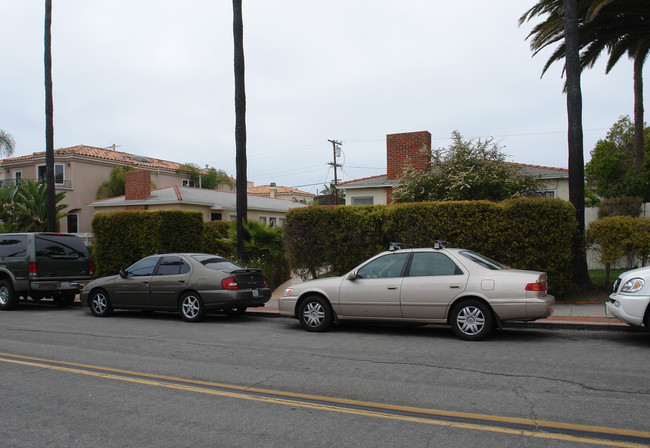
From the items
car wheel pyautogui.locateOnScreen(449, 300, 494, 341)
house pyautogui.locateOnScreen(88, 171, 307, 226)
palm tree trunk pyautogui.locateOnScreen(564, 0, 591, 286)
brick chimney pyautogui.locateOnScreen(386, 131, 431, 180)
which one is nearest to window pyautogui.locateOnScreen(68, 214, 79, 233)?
house pyautogui.locateOnScreen(88, 171, 307, 226)

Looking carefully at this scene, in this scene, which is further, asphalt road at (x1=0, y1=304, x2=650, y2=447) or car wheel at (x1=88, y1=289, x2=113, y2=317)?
car wheel at (x1=88, y1=289, x2=113, y2=317)

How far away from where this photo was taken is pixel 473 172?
16.0 m

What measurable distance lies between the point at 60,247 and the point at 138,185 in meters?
16.9

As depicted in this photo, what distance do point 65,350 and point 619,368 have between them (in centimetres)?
813

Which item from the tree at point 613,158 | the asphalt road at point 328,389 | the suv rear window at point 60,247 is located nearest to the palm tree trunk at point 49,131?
the suv rear window at point 60,247

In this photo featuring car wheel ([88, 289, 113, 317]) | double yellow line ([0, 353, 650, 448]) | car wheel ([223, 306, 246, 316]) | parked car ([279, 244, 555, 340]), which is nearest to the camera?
double yellow line ([0, 353, 650, 448])

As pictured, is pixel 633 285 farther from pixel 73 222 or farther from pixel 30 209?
pixel 73 222

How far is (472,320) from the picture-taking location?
8438 millimetres

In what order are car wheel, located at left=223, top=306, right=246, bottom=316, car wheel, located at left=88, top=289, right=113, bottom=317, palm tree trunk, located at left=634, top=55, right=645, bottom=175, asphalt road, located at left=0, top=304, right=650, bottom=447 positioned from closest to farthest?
1. asphalt road, located at left=0, top=304, right=650, bottom=447
2. car wheel, located at left=223, top=306, right=246, bottom=316
3. car wheel, located at left=88, top=289, right=113, bottom=317
4. palm tree trunk, located at left=634, top=55, right=645, bottom=175

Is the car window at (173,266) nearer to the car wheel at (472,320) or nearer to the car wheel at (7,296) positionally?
the car wheel at (7,296)

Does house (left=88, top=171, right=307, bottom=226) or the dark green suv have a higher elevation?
house (left=88, top=171, right=307, bottom=226)

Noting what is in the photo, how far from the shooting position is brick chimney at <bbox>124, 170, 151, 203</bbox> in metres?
30.8

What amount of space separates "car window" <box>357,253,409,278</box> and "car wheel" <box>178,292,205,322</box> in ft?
12.6

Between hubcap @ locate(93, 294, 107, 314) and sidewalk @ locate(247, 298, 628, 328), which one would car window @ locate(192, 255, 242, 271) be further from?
hubcap @ locate(93, 294, 107, 314)
